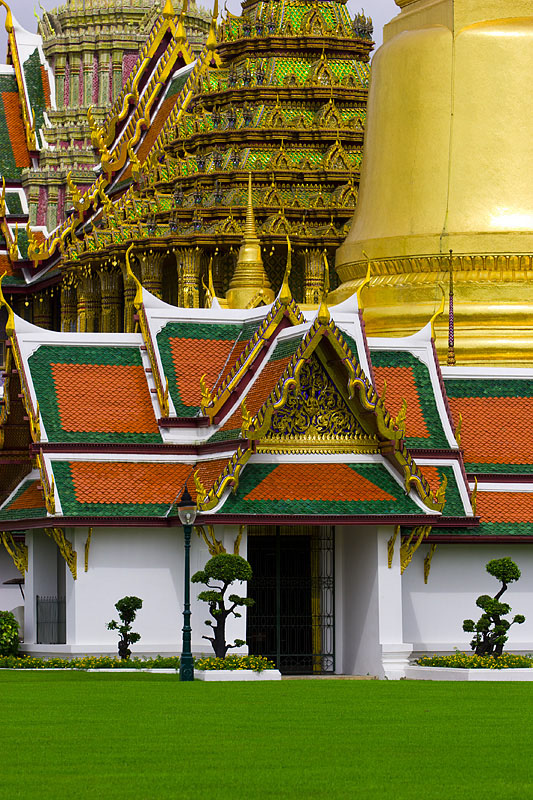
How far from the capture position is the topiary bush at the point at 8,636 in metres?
24.6

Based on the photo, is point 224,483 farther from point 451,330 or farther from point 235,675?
point 451,330

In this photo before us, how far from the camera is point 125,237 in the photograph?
4941cm

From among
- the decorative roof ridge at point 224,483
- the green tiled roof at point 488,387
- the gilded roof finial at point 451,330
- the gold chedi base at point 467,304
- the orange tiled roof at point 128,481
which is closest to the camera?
the decorative roof ridge at point 224,483

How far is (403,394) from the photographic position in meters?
26.3

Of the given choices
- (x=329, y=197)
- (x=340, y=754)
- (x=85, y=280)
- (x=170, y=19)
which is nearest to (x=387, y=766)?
(x=340, y=754)

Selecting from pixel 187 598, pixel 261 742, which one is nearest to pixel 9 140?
pixel 187 598

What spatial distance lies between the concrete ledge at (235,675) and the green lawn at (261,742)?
115cm

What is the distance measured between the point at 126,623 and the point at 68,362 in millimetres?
3435

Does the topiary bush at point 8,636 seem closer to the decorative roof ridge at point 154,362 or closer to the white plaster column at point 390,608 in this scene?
the decorative roof ridge at point 154,362

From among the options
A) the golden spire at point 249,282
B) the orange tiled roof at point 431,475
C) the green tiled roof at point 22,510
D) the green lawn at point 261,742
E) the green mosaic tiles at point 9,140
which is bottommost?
the green lawn at point 261,742

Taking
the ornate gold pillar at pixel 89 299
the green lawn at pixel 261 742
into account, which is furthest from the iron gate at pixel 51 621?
the ornate gold pillar at pixel 89 299

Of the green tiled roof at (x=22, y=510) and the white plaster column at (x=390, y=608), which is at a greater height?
the green tiled roof at (x=22, y=510)

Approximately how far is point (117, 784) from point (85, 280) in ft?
138

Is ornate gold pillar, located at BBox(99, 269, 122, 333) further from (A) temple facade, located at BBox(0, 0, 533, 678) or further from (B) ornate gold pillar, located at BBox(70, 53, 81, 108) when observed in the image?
(A) temple facade, located at BBox(0, 0, 533, 678)
